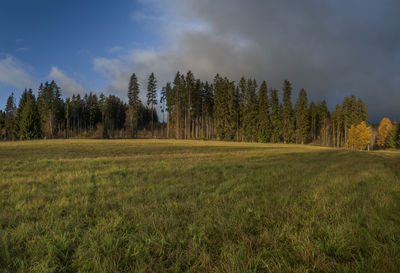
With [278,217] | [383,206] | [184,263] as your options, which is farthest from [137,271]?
[383,206]

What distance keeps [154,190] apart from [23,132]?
75.8m

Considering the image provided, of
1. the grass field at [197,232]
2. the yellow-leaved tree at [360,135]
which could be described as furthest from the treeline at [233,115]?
the grass field at [197,232]

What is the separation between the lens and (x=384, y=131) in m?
70.2

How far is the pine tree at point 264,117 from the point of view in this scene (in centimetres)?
6159

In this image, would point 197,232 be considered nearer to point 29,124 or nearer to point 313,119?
point 29,124

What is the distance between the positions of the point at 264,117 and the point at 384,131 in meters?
48.9

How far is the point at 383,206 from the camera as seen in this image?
4.13 metres

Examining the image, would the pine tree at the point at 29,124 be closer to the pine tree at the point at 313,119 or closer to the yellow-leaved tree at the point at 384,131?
the pine tree at the point at 313,119

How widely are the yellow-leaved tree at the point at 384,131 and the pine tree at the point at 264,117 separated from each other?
46.3 meters

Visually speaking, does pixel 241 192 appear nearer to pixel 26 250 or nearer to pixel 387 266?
pixel 387 266

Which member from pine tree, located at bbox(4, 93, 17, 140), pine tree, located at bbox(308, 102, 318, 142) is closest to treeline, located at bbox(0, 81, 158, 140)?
pine tree, located at bbox(4, 93, 17, 140)

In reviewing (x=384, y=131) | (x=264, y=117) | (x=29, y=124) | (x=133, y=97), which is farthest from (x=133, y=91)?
(x=384, y=131)

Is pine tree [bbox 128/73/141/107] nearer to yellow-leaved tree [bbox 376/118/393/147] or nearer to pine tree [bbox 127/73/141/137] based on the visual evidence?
pine tree [bbox 127/73/141/137]

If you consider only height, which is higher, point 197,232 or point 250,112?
point 250,112
